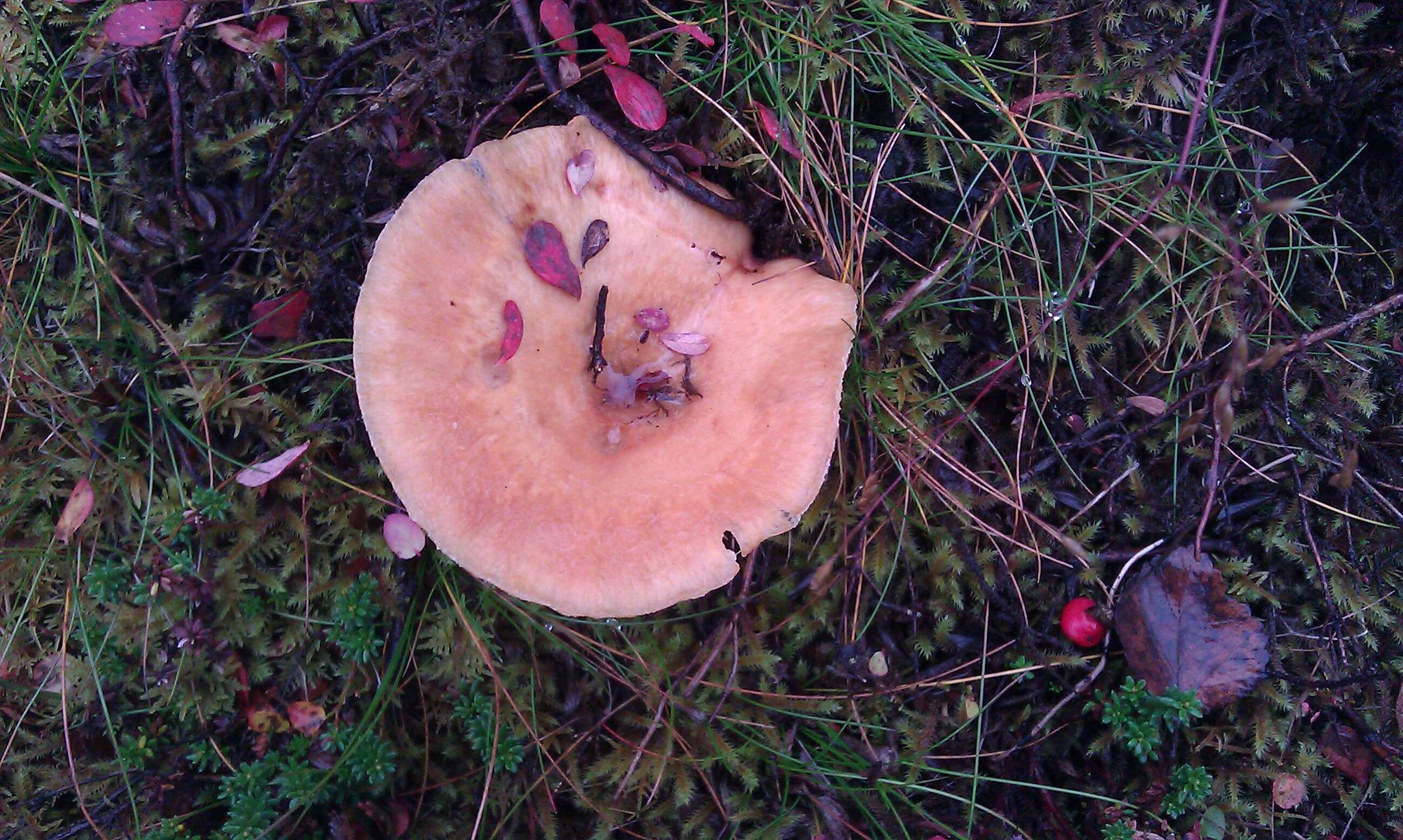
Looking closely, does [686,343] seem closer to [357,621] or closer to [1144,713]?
[357,621]

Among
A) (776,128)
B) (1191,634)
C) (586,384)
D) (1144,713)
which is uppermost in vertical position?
(776,128)

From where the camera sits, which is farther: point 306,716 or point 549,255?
point 306,716

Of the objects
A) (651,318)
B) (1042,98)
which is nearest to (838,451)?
(651,318)

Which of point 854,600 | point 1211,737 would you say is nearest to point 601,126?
point 854,600

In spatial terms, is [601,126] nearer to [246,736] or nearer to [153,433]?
[153,433]

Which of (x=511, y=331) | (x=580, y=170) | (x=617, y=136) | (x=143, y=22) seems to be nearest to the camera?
(x=511, y=331)

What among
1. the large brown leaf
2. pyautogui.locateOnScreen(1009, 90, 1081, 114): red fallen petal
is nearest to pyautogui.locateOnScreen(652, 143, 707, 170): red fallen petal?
pyautogui.locateOnScreen(1009, 90, 1081, 114): red fallen petal

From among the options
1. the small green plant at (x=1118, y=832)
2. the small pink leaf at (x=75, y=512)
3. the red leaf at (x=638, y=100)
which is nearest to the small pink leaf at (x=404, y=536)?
the small pink leaf at (x=75, y=512)
